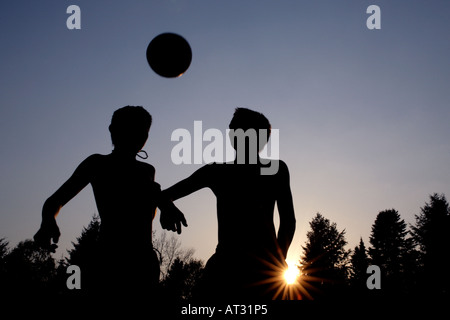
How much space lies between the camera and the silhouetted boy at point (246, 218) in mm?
2330

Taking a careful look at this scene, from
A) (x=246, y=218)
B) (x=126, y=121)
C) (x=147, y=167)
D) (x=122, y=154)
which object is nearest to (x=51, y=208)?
(x=122, y=154)

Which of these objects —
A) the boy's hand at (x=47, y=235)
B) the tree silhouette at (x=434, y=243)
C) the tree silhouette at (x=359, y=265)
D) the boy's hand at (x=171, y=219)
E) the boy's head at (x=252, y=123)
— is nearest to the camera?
the boy's hand at (x=47, y=235)

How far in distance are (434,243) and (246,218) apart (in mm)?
37617

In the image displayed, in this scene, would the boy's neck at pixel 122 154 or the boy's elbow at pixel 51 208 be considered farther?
the boy's neck at pixel 122 154

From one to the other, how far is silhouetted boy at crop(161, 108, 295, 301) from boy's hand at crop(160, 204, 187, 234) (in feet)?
0.04

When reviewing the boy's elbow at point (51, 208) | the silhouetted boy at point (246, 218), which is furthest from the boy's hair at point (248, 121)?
the boy's elbow at point (51, 208)

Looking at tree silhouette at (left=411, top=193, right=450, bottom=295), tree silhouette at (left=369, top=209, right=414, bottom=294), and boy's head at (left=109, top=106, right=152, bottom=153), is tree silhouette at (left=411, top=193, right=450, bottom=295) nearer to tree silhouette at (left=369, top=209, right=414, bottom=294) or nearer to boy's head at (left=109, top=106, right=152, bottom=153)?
tree silhouette at (left=369, top=209, right=414, bottom=294)

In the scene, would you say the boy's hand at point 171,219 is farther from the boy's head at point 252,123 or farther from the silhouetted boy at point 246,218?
the boy's head at point 252,123

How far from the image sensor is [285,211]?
271 cm

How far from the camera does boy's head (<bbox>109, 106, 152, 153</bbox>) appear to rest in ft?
8.78

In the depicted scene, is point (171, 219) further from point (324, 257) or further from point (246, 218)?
point (324, 257)

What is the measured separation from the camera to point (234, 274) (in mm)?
2348

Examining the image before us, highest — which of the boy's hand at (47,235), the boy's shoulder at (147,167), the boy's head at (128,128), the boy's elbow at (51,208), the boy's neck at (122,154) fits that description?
the boy's head at (128,128)

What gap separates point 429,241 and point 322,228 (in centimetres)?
1143
